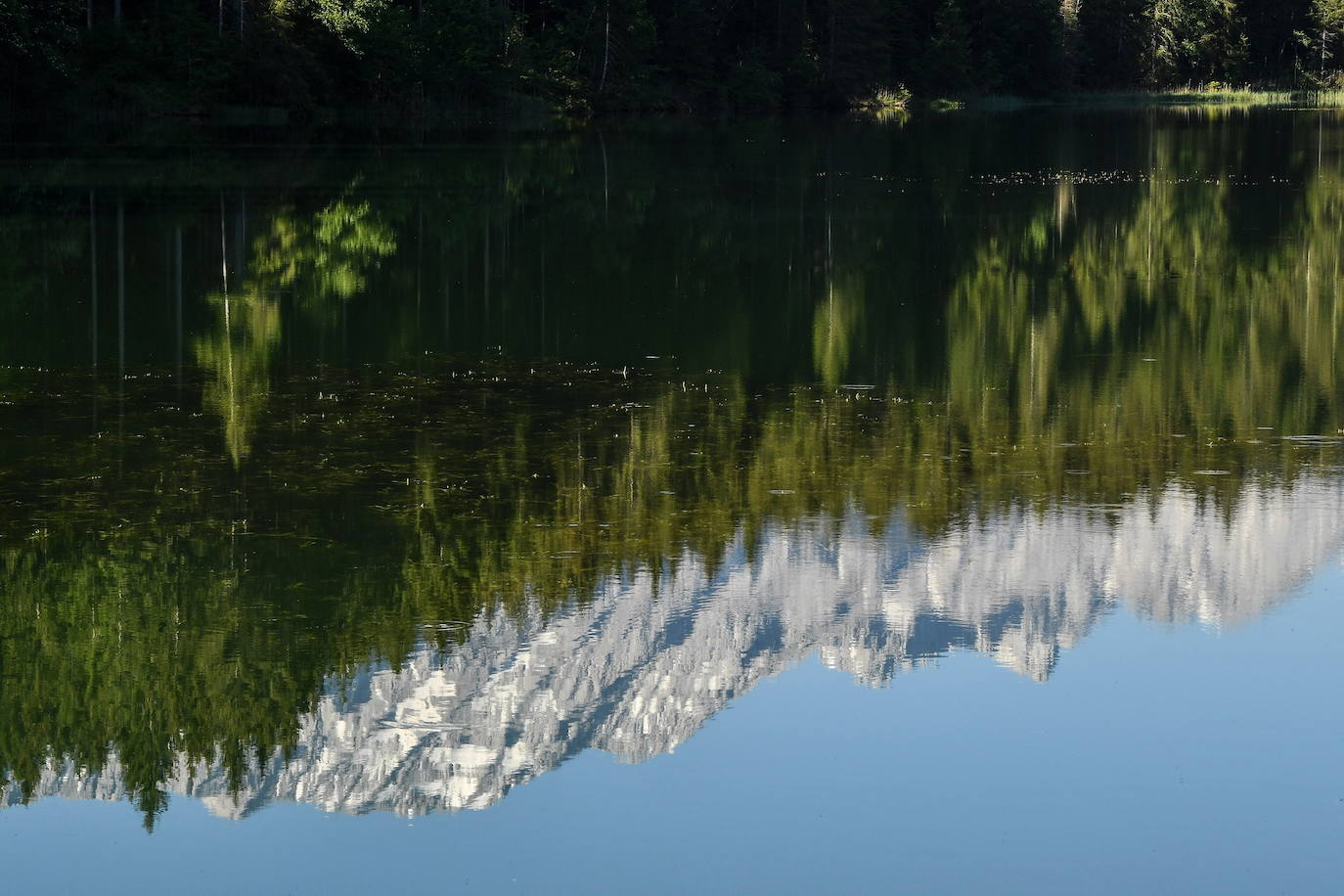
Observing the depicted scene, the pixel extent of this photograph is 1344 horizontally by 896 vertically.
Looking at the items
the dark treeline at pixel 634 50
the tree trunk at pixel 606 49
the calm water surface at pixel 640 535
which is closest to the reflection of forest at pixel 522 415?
the calm water surface at pixel 640 535

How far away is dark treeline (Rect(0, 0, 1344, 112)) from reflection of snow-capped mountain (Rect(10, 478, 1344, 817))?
4162 cm

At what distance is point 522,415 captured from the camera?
11.8 m

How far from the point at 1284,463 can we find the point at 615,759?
5.70 metres

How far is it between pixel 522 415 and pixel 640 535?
2.98 m

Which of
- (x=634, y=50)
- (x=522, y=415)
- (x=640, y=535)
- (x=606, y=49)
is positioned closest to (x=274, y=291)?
(x=522, y=415)

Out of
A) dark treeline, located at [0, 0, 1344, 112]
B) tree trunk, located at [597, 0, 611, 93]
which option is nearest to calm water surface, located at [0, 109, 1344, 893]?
dark treeline, located at [0, 0, 1344, 112]

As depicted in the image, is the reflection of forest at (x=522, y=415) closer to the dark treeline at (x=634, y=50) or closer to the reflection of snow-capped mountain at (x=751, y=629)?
the reflection of snow-capped mountain at (x=751, y=629)

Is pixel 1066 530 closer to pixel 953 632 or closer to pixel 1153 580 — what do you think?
pixel 1153 580

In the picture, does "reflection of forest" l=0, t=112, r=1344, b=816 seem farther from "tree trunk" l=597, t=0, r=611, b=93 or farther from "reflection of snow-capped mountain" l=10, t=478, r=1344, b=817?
"tree trunk" l=597, t=0, r=611, b=93

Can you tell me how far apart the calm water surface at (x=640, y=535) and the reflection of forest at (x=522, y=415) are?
40 mm

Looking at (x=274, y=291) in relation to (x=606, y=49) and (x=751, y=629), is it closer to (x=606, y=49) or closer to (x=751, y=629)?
(x=751, y=629)

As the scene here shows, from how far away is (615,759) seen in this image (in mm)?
6480

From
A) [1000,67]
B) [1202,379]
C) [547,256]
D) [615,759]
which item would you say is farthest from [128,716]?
[1000,67]

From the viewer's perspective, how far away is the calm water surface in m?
6.28
